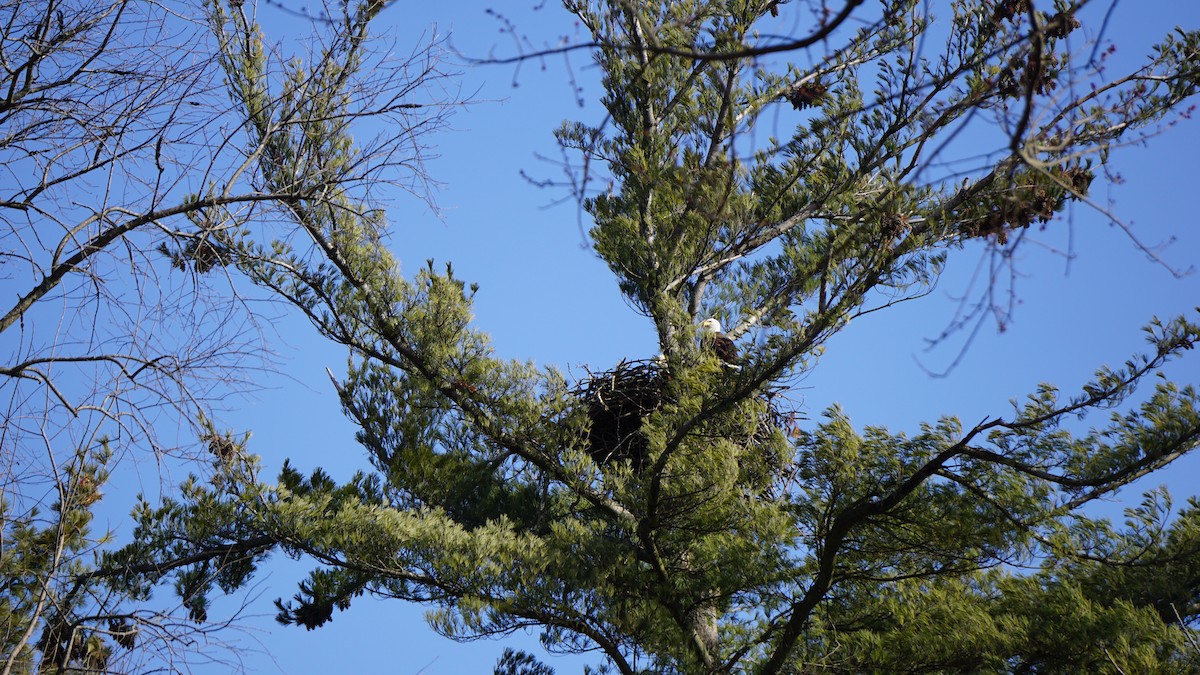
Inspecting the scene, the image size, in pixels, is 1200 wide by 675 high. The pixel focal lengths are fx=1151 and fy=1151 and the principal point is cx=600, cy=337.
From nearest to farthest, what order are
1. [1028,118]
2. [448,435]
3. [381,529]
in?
[1028,118] < [381,529] < [448,435]

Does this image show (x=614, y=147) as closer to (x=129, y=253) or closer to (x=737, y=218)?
(x=737, y=218)

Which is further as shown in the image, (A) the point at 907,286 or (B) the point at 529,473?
(B) the point at 529,473

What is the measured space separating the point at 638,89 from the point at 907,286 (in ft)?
9.60

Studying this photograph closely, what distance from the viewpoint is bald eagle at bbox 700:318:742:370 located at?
7325 millimetres

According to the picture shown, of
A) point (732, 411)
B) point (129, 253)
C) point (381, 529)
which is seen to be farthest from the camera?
point (381, 529)

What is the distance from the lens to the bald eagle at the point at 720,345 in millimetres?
7325

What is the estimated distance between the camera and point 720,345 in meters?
8.05

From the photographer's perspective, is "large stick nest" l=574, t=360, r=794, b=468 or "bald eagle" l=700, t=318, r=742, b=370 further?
"large stick nest" l=574, t=360, r=794, b=468

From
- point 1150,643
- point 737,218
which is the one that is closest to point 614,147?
point 737,218

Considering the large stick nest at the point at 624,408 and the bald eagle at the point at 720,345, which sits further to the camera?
the large stick nest at the point at 624,408

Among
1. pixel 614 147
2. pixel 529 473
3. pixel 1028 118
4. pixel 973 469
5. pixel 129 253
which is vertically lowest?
pixel 1028 118

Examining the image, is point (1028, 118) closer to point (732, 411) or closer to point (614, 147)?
point (732, 411)

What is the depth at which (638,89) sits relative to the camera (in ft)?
30.2

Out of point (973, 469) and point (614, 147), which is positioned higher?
point (614, 147)
